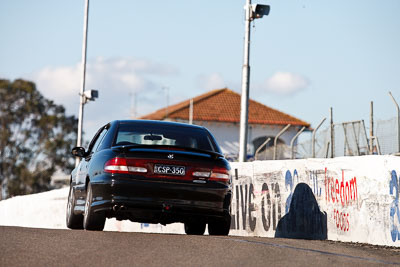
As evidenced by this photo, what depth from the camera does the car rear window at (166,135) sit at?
11.6m

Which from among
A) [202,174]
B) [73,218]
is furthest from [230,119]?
[202,174]

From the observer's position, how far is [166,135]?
11.7 metres

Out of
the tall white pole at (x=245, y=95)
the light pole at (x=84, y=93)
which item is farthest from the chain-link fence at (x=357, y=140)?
the light pole at (x=84, y=93)

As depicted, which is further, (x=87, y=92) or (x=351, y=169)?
(x=87, y=92)

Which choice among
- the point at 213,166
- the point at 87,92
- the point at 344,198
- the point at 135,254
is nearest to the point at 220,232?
the point at 213,166

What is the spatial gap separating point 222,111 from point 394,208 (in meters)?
57.3

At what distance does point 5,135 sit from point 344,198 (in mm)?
46573

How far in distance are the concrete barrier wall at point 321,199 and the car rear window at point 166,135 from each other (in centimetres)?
233

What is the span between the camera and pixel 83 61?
136 feet

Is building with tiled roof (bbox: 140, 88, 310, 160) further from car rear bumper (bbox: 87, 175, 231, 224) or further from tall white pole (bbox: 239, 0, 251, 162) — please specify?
car rear bumper (bbox: 87, 175, 231, 224)

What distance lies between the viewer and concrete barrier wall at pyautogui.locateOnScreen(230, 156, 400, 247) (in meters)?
11.8

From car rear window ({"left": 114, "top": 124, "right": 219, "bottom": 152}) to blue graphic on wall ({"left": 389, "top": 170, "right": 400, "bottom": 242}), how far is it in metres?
2.44

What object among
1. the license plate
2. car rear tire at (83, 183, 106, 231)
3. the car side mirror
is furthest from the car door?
the license plate

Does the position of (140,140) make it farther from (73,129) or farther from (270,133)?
(270,133)
